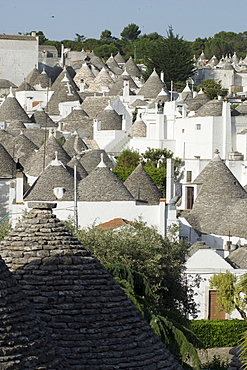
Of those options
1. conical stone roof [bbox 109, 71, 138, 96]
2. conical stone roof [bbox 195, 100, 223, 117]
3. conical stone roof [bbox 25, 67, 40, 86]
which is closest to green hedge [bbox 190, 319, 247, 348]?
conical stone roof [bbox 195, 100, 223, 117]

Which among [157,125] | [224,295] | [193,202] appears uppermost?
[157,125]

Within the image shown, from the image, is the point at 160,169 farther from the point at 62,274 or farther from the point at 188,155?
the point at 62,274

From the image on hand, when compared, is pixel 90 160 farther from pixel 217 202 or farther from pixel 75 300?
pixel 75 300

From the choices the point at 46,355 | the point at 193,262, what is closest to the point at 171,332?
the point at 46,355

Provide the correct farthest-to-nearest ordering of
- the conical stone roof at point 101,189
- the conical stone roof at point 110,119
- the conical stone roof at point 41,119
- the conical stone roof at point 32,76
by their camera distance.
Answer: the conical stone roof at point 32,76, the conical stone roof at point 41,119, the conical stone roof at point 110,119, the conical stone roof at point 101,189

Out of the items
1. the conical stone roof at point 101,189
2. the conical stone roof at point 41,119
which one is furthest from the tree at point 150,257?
the conical stone roof at point 41,119

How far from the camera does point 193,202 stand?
50.8 meters

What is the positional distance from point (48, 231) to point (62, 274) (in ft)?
1.20

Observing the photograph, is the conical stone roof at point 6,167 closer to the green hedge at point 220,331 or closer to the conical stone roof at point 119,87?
the green hedge at point 220,331

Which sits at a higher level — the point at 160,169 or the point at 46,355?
the point at 160,169

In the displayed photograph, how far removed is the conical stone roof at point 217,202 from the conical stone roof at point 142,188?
6.07 ft

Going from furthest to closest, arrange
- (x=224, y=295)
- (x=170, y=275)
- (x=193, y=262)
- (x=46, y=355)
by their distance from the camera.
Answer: (x=193, y=262)
(x=224, y=295)
(x=170, y=275)
(x=46, y=355)

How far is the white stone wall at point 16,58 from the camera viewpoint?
102812mm

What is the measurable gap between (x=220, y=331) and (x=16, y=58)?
248ft
